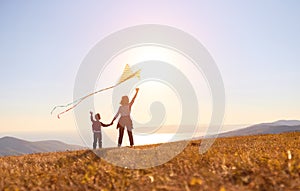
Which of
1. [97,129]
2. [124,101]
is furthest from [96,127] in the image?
[124,101]

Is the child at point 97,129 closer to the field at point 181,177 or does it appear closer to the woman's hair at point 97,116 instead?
the woman's hair at point 97,116

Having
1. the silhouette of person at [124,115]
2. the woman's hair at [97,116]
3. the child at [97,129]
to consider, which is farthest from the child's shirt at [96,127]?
the silhouette of person at [124,115]

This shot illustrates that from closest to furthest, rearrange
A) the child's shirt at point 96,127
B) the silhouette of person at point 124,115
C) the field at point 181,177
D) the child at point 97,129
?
the field at point 181,177 < the silhouette of person at point 124,115 < the child at point 97,129 < the child's shirt at point 96,127

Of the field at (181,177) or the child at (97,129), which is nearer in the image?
the field at (181,177)

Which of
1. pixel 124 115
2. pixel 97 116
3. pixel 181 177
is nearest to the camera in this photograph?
pixel 181 177

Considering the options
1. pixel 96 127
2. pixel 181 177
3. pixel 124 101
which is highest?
pixel 124 101

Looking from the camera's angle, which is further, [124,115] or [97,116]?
[97,116]

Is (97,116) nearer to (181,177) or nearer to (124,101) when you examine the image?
(124,101)

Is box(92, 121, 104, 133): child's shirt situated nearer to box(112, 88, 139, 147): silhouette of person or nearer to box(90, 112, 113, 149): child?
box(90, 112, 113, 149): child

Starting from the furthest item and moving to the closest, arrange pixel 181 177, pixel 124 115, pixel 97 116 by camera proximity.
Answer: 1. pixel 97 116
2. pixel 124 115
3. pixel 181 177

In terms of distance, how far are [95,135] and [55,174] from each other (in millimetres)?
15096

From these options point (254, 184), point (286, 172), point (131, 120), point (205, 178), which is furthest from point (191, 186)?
point (131, 120)

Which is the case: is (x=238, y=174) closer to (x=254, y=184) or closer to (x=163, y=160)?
(x=254, y=184)

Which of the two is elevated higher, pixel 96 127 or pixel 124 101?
pixel 124 101
